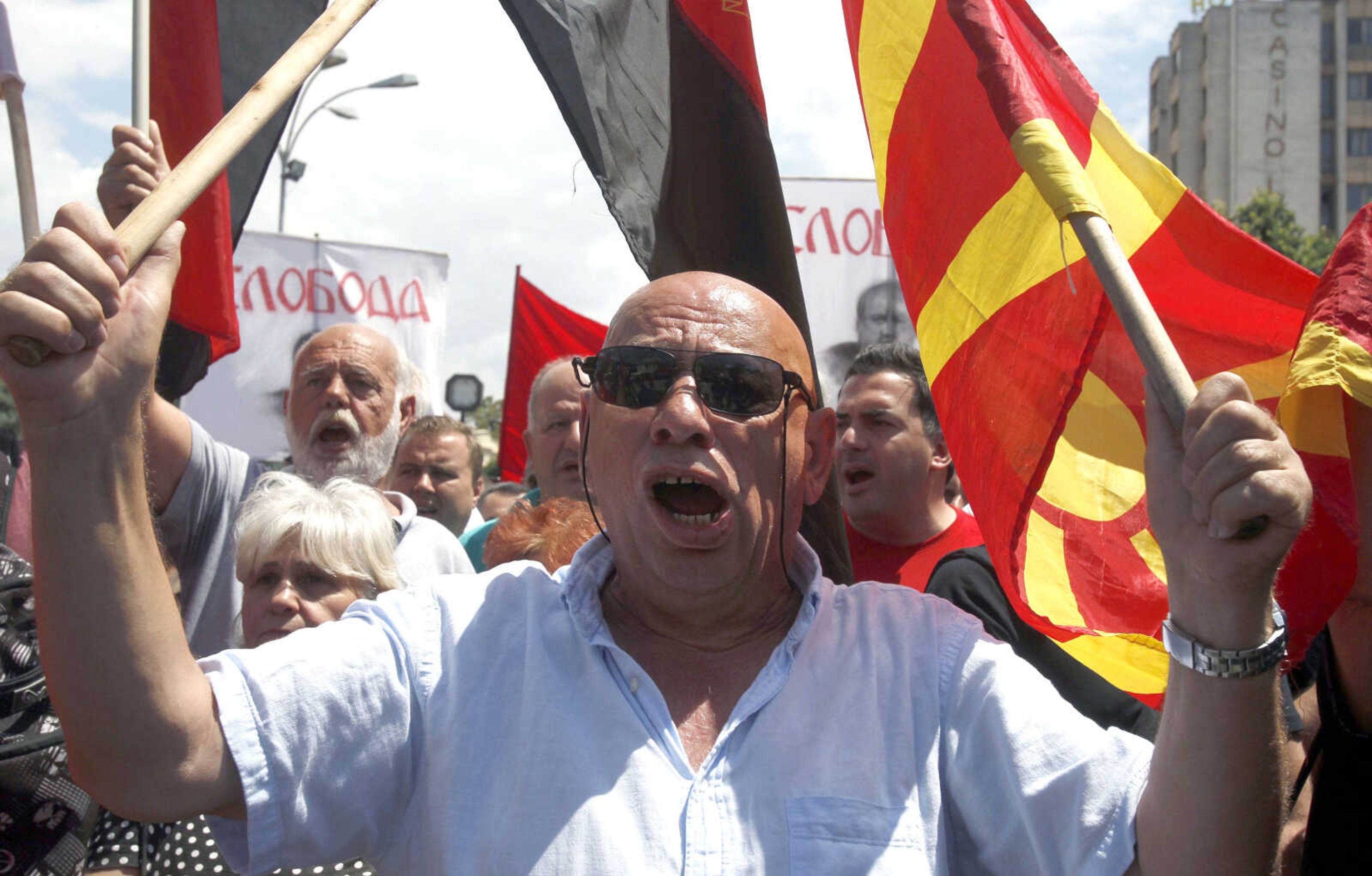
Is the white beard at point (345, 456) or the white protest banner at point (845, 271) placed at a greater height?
the white protest banner at point (845, 271)

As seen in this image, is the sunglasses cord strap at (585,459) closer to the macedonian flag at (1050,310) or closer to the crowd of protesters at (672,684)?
the crowd of protesters at (672,684)

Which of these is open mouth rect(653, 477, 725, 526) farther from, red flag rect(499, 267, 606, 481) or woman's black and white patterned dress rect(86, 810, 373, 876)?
red flag rect(499, 267, 606, 481)

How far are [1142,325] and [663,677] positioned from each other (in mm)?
793

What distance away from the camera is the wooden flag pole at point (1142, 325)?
1.40 m

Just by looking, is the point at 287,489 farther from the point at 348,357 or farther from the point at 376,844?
the point at 376,844

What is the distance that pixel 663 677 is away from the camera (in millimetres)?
1762

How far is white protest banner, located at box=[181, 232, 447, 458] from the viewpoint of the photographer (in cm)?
638

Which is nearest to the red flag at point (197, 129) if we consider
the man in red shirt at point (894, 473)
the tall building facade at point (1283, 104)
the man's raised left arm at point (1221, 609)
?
the man in red shirt at point (894, 473)

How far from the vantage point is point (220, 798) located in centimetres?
144

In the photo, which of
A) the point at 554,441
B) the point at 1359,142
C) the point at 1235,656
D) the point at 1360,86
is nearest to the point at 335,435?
the point at 554,441

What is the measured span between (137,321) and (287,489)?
1.48 meters

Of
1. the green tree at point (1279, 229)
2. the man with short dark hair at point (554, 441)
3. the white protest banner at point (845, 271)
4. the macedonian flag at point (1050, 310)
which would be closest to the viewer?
the macedonian flag at point (1050, 310)

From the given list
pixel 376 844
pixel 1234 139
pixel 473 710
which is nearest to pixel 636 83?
pixel 473 710

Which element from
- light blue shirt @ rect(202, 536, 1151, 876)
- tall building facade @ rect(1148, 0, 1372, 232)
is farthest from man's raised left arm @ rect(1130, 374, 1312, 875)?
Answer: tall building facade @ rect(1148, 0, 1372, 232)
